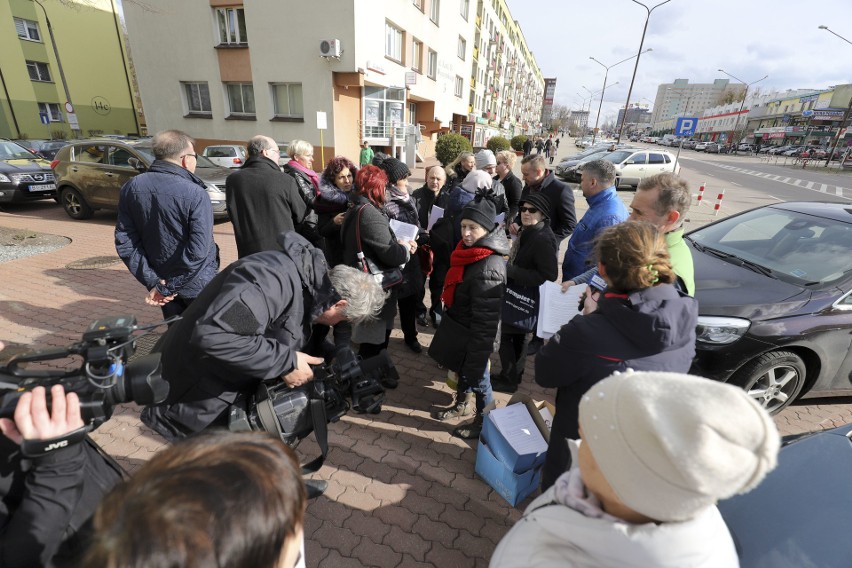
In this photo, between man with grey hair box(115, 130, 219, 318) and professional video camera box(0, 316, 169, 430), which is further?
man with grey hair box(115, 130, 219, 318)

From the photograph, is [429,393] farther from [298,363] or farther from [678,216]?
[678,216]

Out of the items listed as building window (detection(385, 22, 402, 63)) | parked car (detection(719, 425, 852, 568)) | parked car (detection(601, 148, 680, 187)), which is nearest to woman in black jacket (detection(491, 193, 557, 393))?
parked car (detection(719, 425, 852, 568))

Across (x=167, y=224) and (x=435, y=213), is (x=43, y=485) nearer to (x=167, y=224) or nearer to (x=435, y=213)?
(x=167, y=224)

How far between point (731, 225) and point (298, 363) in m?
4.61

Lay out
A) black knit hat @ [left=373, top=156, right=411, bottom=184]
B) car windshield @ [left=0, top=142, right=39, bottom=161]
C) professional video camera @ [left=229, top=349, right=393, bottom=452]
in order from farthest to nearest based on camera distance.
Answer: car windshield @ [left=0, top=142, right=39, bottom=161]
black knit hat @ [left=373, top=156, right=411, bottom=184]
professional video camera @ [left=229, top=349, right=393, bottom=452]

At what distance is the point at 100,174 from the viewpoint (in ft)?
28.1

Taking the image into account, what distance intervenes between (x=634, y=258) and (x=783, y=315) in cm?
217

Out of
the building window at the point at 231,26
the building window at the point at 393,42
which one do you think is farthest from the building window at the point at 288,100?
the building window at the point at 393,42

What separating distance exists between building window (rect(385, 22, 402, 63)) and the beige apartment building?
0.04 metres

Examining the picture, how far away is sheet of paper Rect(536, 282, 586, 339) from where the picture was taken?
2.90 m

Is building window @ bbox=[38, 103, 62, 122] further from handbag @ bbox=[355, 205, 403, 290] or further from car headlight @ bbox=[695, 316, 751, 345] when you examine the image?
car headlight @ bbox=[695, 316, 751, 345]

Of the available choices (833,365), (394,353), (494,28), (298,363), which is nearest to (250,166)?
(394,353)

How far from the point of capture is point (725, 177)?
23.3 meters

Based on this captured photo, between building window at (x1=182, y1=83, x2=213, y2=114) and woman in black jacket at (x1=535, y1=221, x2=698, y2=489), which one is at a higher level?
building window at (x1=182, y1=83, x2=213, y2=114)
